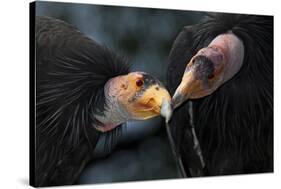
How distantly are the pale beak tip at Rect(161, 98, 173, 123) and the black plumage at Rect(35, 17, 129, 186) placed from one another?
622 mm

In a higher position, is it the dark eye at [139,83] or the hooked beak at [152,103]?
the dark eye at [139,83]

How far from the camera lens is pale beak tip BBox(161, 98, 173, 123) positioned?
6379 millimetres

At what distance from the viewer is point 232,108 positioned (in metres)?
6.82

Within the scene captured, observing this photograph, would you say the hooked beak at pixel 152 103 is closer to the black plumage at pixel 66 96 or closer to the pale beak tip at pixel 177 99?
the pale beak tip at pixel 177 99

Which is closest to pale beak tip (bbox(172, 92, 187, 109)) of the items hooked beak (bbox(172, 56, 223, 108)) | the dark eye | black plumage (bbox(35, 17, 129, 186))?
hooked beak (bbox(172, 56, 223, 108))

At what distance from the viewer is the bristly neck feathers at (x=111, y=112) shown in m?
6.17

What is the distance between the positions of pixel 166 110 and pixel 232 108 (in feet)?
2.76

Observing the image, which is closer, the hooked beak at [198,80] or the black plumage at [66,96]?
the black plumage at [66,96]

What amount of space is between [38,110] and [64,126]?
30cm

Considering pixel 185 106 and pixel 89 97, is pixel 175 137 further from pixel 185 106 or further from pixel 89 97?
pixel 89 97

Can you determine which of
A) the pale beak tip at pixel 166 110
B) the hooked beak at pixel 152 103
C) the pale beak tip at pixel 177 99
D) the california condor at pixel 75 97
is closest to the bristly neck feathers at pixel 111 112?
the california condor at pixel 75 97

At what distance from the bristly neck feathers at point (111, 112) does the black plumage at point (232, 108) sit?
587 mm

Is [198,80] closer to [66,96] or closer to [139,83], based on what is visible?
[139,83]

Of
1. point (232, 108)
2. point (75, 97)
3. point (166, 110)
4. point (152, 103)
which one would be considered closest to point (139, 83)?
point (152, 103)
